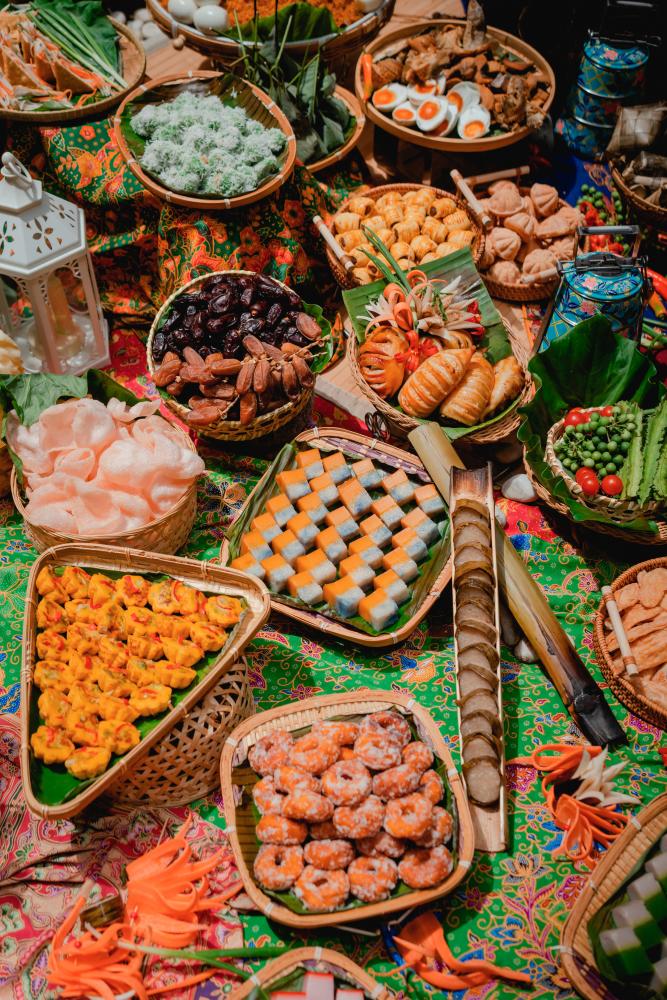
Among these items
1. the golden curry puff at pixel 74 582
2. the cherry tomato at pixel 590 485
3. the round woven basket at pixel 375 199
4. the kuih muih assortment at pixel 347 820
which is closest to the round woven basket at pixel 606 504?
the cherry tomato at pixel 590 485

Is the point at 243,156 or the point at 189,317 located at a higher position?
the point at 243,156

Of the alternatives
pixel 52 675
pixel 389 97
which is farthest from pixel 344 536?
pixel 389 97

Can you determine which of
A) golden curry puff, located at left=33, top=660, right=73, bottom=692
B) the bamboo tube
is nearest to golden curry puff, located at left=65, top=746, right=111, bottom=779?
golden curry puff, located at left=33, top=660, right=73, bottom=692

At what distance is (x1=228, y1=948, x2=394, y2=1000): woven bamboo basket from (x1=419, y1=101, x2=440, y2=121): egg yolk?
13.3 feet

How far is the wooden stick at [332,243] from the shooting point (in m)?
3.83

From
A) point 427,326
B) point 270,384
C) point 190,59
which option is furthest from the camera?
point 190,59

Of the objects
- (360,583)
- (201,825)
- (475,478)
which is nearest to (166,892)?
(201,825)

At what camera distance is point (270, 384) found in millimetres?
3152

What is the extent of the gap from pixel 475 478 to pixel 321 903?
155 cm

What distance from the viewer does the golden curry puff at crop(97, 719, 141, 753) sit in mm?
2207

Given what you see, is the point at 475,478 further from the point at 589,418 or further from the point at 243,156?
the point at 243,156

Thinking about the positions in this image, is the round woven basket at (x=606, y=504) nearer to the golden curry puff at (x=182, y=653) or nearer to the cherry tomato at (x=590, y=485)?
the cherry tomato at (x=590, y=485)

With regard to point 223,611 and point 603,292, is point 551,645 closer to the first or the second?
point 223,611

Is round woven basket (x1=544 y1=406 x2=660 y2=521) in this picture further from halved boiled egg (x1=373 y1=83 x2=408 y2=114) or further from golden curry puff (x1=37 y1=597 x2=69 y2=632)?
halved boiled egg (x1=373 y1=83 x2=408 y2=114)
